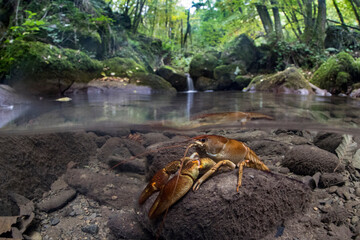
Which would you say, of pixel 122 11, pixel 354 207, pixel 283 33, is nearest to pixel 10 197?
pixel 354 207

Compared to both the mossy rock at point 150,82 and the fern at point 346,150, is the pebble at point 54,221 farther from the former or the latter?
the mossy rock at point 150,82

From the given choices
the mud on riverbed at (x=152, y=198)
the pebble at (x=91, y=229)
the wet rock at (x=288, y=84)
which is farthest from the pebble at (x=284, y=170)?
the wet rock at (x=288, y=84)

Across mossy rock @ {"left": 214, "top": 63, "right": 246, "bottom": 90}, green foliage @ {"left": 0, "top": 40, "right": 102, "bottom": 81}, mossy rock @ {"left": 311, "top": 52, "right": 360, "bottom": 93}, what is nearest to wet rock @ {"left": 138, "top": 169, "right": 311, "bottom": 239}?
green foliage @ {"left": 0, "top": 40, "right": 102, "bottom": 81}

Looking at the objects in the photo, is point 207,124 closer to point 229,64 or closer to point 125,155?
point 125,155

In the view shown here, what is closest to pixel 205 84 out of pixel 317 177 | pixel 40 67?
pixel 40 67

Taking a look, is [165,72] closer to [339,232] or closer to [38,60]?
[38,60]

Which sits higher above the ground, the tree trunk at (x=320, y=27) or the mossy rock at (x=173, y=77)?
the tree trunk at (x=320, y=27)

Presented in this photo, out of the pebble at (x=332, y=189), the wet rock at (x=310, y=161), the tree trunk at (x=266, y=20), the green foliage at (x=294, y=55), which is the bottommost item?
the pebble at (x=332, y=189)
